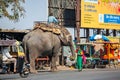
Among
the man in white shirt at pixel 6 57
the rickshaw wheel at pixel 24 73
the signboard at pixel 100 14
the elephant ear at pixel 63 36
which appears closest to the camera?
the rickshaw wheel at pixel 24 73

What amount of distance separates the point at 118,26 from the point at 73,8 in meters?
5.00

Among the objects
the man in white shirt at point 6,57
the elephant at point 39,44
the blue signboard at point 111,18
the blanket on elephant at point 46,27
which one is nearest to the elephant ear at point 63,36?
the elephant at point 39,44

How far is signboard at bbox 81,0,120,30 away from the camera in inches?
1270

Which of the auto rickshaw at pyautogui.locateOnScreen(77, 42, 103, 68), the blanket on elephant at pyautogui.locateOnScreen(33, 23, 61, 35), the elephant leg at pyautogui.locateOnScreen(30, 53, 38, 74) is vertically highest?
the blanket on elephant at pyautogui.locateOnScreen(33, 23, 61, 35)

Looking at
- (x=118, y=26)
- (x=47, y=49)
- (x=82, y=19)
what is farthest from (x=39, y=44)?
(x=118, y=26)

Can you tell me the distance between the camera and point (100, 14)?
33.7m

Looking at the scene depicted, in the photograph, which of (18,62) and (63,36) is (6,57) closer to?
(63,36)

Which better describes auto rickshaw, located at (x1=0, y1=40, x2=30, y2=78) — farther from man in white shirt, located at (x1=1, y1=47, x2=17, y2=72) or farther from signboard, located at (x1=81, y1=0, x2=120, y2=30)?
Result: signboard, located at (x1=81, y1=0, x2=120, y2=30)

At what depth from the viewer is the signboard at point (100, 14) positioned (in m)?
32.2

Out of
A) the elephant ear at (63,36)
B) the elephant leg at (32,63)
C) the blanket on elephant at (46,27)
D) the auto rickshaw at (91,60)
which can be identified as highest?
the blanket on elephant at (46,27)

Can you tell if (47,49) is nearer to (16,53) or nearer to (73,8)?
(16,53)

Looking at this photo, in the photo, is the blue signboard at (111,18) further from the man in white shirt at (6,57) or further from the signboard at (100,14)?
the man in white shirt at (6,57)

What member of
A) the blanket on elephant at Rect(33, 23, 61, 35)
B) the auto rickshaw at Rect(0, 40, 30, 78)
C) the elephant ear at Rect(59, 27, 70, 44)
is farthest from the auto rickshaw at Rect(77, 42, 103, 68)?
the blanket on elephant at Rect(33, 23, 61, 35)

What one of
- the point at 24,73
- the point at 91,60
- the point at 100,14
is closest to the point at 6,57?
the point at 24,73
